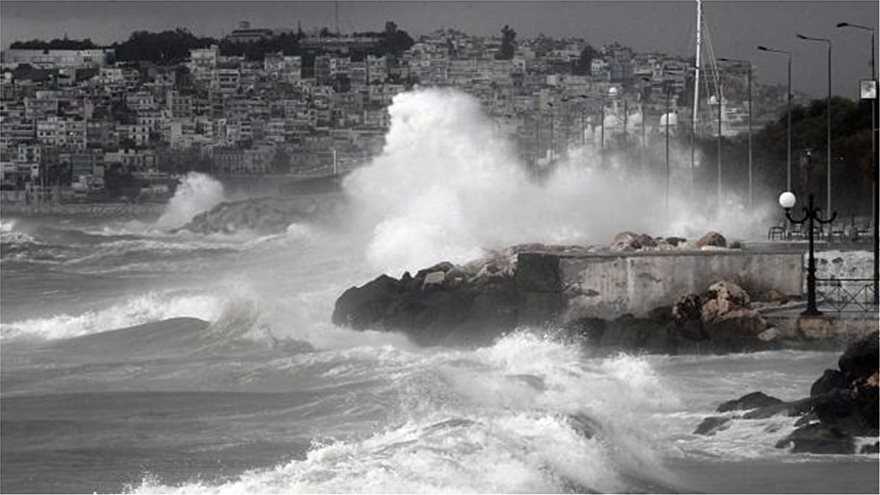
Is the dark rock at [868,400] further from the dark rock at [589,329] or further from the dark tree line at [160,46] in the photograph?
the dark tree line at [160,46]

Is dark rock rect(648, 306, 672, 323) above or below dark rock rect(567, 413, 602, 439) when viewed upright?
below

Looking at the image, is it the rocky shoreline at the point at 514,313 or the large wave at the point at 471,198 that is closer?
the rocky shoreline at the point at 514,313

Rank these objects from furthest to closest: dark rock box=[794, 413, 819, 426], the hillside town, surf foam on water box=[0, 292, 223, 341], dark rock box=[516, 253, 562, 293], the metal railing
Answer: the hillside town < surf foam on water box=[0, 292, 223, 341] < dark rock box=[516, 253, 562, 293] < the metal railing < dark rock box=[794, 413, 819, 426]

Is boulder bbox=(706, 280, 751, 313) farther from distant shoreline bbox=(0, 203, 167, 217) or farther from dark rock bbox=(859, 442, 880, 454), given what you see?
distant shoreline bbox=(0, 203, 167, 217)

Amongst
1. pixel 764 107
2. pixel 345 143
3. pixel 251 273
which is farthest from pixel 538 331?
pixel 345 143

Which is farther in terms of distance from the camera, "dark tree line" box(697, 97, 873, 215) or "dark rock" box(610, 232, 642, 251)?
"dark tree line" box(697, 97, 873, 215)

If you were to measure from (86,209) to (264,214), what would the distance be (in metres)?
43.9

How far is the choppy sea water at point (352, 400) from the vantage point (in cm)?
1508

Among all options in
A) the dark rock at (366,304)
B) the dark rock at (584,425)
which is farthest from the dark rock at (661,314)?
the dark rock at (584,425)

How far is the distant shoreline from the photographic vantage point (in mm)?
108812

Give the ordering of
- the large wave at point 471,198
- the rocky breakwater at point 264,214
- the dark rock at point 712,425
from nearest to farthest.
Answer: the dark rock at point 712,425 → the large wave at point 471,198 → the rocky breakwater at point 264,214

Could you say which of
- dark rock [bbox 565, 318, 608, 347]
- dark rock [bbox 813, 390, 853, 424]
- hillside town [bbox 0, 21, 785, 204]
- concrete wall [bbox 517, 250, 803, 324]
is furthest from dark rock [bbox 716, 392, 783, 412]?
hillside town [bbox 0, 21, 785, 204]

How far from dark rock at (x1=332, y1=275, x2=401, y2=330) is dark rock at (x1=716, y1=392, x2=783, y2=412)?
32.9 feet

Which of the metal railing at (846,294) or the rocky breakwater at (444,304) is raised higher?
the metal railing at (846,294)
